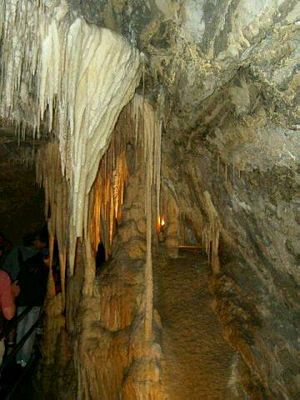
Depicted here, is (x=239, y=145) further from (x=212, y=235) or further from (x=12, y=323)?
(x=12, y=323)

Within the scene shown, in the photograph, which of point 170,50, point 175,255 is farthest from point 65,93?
point 175,255

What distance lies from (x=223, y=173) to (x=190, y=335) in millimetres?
1802

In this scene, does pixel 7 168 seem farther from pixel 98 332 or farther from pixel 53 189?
pixel 98 332

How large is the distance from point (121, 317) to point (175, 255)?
1132mm

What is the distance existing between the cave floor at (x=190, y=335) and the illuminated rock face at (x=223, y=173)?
0.17 metres

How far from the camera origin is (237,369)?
15.6ft

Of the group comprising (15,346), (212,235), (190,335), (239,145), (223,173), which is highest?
(239,145)

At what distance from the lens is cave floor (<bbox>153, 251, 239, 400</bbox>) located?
4438 millimetres

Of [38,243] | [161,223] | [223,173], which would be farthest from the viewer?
[161,223]

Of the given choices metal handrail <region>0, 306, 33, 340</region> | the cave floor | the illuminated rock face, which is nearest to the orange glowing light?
the illuminated rock face

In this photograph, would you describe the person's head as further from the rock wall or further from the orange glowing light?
the rock wall

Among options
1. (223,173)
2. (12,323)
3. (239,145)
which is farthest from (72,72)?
(12,323)

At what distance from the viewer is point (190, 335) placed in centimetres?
483

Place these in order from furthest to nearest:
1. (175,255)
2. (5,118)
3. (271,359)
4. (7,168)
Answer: (7,168) → (175,255) → (271,359) → (5,118)
